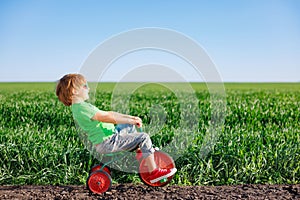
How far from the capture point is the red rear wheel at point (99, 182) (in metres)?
4.53

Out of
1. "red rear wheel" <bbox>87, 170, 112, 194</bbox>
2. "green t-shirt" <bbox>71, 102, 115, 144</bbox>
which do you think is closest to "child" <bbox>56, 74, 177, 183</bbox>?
"green t-shirt" <bbox>71, 102, 115, 144</bbox>

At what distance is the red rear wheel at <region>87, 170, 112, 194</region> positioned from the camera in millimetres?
4531

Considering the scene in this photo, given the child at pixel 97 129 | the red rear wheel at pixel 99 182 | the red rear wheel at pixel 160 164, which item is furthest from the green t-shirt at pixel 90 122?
the red rear wheel at pixel 160 164

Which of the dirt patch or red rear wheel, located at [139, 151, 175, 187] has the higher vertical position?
red rear wheel, located at [139, 151, 175, 187]

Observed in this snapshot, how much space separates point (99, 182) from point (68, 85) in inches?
47.1

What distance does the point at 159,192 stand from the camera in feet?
15.3

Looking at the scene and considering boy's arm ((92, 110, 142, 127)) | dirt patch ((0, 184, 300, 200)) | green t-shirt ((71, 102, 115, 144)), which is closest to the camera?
boy's arm ((92, 110, 142, 127))

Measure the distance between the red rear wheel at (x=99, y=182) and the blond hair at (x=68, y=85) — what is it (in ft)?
3.05

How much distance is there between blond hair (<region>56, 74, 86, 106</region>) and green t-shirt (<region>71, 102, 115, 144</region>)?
141 mm

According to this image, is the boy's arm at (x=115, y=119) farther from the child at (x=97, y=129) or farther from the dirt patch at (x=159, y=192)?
the dirt patch at (x=159, y=192)

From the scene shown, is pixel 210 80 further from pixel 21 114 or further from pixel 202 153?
pixel 21 114

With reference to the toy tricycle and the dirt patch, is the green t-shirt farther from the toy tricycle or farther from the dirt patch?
the dirt patch

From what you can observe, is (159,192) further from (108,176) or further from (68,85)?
(68,85)

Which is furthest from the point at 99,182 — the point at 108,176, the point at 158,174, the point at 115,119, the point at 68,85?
the point at 68,85
